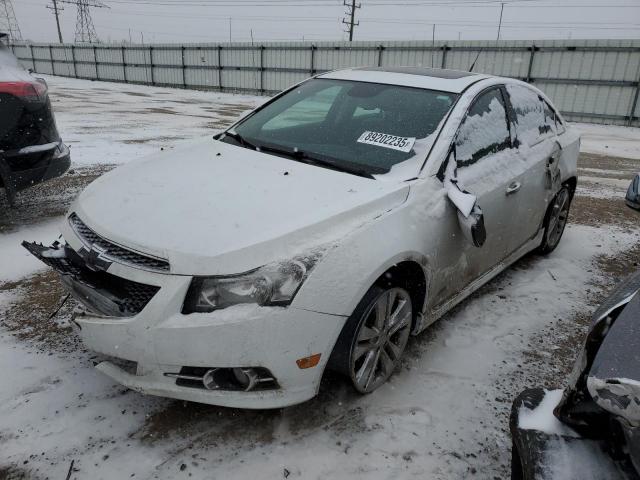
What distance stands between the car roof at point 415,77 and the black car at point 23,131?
249cm

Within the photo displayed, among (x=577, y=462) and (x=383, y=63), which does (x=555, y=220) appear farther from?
(x=383, y=63)

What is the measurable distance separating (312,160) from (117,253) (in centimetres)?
122

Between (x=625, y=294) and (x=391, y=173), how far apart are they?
49.7 inches

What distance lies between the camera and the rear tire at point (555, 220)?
4.19 m

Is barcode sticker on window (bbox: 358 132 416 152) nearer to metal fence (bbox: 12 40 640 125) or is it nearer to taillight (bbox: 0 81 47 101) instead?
taillight (bbox: 0 81 47 101)

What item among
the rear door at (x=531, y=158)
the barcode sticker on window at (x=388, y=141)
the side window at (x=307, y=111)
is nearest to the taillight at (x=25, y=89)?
the side window at (x=307, y=111)

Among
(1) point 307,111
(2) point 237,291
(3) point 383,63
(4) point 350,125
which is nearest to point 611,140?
(3) point 383,63

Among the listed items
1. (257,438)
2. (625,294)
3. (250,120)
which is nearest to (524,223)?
(625,294)

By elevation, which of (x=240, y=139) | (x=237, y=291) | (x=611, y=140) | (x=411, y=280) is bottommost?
(x=611, y=140)

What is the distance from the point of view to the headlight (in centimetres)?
193

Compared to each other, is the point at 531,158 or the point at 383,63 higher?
the point at 531,158

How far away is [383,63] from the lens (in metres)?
19.7

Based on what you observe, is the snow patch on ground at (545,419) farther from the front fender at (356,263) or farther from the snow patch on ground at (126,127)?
the snow patch on ground at (126,127)

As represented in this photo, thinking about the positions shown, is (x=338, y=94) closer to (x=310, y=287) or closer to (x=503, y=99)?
(x=503, y=99)
